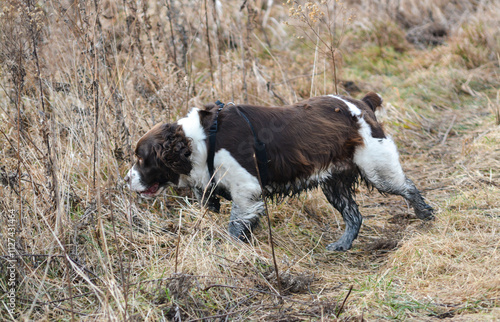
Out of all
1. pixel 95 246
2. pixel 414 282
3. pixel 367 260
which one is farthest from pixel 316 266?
pixel 95 246

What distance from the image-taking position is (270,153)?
3.43 m

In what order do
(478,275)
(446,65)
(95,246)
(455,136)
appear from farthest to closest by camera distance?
(446,65), (455,136), (95,246), (478,275)

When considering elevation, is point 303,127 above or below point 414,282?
above

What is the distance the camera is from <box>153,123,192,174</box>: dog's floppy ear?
3.38m

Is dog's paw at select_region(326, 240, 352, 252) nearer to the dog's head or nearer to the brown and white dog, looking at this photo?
the brown and white dog

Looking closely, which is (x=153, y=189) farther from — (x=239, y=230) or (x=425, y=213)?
(x=425, y=213)

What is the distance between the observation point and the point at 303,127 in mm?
3523

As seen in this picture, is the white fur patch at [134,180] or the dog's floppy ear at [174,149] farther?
the white fur patch at [134,180]

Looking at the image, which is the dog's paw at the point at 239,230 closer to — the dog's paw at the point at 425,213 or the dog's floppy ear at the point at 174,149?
the dog's floppy ear at the point at 174,149

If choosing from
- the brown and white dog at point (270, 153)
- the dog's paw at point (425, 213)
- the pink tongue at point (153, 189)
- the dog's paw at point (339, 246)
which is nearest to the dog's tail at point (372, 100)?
the brown and white dog at point (270, 153)

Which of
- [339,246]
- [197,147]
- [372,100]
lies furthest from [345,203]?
[197,147]

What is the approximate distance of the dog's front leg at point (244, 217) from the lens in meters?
3.46

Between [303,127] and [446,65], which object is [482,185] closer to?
[303,127]

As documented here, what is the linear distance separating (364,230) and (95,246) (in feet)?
6.68
